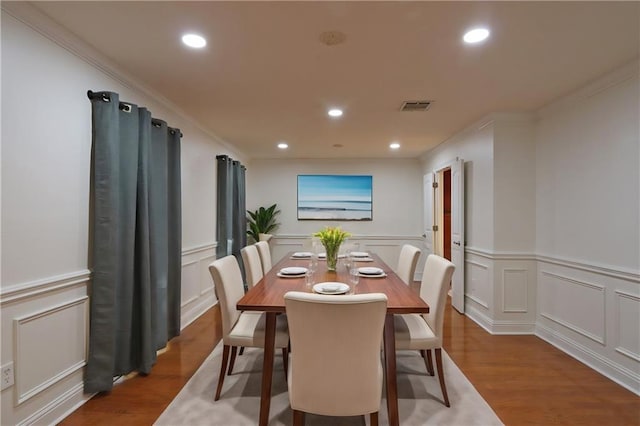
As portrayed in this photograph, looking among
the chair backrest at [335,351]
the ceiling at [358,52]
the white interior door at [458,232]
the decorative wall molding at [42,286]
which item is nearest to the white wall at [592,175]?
the ceiling at [358,52]

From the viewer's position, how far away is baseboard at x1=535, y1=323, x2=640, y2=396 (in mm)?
2479

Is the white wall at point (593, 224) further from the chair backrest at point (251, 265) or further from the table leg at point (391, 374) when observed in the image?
the chair backrest at point (251, 265)

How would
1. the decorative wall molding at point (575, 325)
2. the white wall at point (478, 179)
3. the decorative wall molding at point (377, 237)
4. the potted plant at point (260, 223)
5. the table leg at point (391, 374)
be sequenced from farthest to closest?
the decorative wall molding at point (377, 237) → the potted plant at point (260, 223) → the white wall at point (478, 179) → the decorative wall molding at point (575, 325) → the table leg at point (391, 374)

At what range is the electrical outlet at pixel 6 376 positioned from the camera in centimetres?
172

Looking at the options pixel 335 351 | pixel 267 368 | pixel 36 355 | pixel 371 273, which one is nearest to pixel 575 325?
pixel 371 273

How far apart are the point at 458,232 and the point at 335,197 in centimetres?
272

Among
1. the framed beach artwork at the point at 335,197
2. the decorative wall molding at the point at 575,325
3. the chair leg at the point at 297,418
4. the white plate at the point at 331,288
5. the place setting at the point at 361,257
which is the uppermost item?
the framed beach artwork at the point at 335,197

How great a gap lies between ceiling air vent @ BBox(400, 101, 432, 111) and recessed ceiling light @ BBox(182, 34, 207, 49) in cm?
191

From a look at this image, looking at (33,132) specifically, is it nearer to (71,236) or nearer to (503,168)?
(71,236)

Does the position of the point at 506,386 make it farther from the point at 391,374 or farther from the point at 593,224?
the point at 593,224

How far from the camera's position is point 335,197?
6.61 metres

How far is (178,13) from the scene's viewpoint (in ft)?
6.03

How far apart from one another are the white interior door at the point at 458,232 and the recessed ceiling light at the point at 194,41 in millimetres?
3393

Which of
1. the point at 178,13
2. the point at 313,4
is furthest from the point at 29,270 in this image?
the point at 313,4
